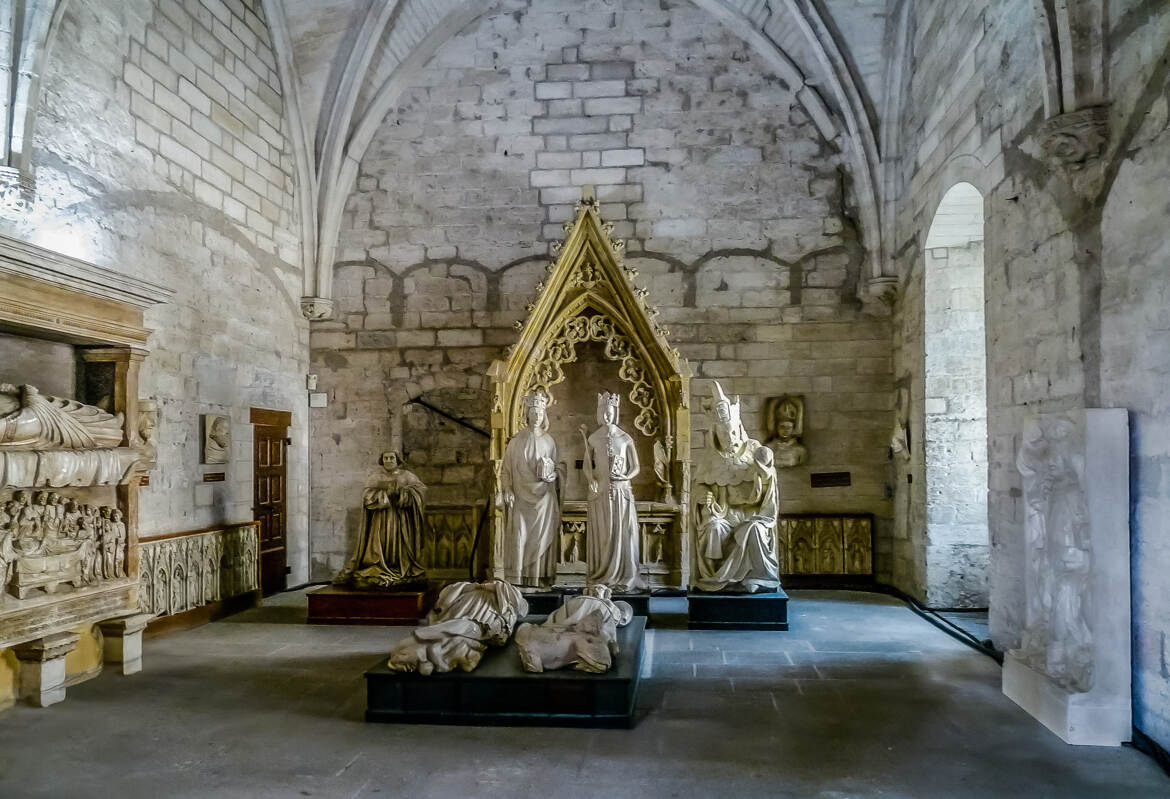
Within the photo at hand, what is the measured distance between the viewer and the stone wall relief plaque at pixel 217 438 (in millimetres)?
6977

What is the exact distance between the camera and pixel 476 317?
29.3 ft

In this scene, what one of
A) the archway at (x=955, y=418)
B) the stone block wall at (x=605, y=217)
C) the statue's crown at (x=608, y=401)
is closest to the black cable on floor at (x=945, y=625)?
the archway at (x=955, y=418)

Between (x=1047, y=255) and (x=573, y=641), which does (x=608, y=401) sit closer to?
(x=573, y=641)

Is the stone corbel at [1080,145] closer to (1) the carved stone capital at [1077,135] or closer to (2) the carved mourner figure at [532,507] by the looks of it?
(1) the carved stone capital at [1077,135]

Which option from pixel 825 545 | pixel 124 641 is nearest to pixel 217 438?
pixel 124 641

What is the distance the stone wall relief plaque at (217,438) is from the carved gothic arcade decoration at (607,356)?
240cm

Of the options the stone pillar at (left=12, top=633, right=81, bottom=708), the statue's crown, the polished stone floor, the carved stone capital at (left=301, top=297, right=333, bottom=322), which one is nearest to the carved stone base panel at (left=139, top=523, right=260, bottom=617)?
the polished stone floor

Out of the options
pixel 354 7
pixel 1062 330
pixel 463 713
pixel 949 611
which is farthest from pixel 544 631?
pixel 354 7

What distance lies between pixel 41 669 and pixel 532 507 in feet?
11.4

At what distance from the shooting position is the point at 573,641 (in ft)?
14.2

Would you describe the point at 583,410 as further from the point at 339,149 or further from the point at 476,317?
the point at 339,149

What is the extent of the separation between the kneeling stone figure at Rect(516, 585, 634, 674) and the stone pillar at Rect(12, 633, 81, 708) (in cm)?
262

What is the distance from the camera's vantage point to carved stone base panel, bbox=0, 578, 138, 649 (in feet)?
14.2

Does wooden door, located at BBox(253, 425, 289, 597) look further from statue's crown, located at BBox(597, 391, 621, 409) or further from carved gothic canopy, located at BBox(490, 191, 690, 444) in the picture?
statue's crown, located at BBox(597, 391, 621, 409)
